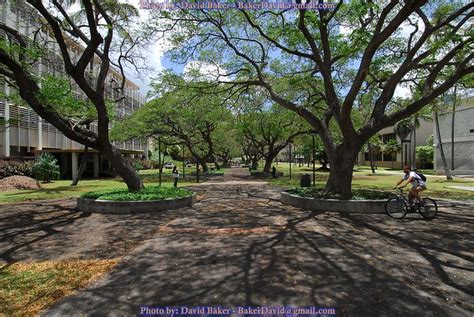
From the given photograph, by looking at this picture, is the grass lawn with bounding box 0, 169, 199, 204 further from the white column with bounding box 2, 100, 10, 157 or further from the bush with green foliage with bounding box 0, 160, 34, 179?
the white column with bounding box 2, 100, 10, 157

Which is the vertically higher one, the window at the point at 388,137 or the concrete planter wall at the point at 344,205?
the window at the point at 388,137

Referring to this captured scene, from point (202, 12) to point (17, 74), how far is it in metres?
7.15

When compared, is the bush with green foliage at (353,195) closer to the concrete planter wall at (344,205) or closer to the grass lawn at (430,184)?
the concrete planter wall at (344,205)

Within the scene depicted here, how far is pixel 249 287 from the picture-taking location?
4.58m

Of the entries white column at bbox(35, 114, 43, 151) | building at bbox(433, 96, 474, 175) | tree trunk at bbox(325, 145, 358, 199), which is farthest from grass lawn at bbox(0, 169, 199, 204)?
building at bbox(433, 96, 474, 175)

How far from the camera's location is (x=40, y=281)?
4.95 meters

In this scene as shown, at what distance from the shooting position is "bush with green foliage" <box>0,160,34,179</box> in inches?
917

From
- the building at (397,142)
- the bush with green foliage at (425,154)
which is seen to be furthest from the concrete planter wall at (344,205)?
the building at (397,142)

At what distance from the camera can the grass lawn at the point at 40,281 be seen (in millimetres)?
4156

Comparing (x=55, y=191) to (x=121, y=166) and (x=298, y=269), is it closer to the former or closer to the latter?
(x=121, y=166)

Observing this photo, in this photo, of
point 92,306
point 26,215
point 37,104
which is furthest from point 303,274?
point 37,104

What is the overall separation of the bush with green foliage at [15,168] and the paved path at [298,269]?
20795mm

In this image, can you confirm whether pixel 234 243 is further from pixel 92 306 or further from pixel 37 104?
pixel 37 104

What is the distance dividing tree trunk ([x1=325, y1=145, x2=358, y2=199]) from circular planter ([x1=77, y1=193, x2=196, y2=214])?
6008 millimetres
